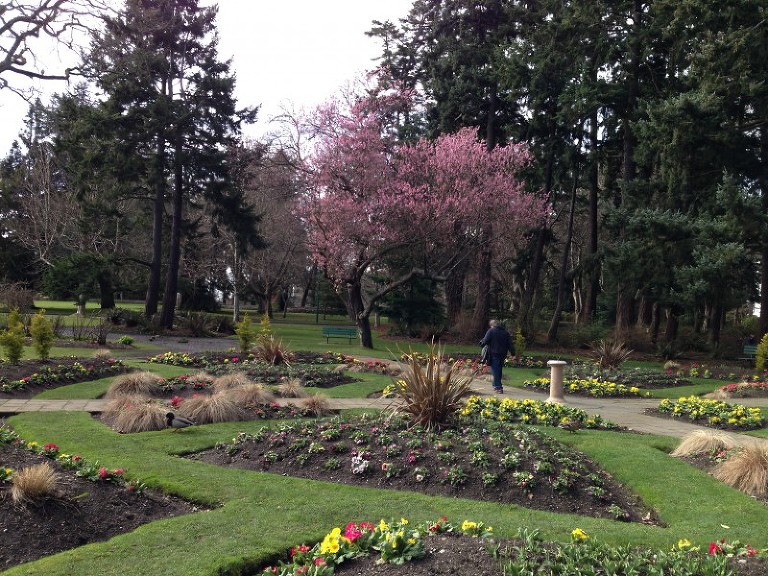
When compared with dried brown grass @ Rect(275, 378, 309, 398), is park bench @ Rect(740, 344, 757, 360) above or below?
above

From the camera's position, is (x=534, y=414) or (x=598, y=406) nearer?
(x=534, y=414)

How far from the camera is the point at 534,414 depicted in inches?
411

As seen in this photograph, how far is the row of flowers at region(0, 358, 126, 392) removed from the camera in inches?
464

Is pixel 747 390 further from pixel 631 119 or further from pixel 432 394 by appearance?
pixel 631 119

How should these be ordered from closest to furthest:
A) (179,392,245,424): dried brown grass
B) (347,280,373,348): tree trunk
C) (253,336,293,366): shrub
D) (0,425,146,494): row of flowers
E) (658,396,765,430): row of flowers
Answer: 1. (0,425,146,494): row of flowers
2. (179,392,245,424): dried brown grass
3. (658,396,765,430): row of flowers
4. (253,336,293,366): shrub
5. (347,280,373,348): tree trunk

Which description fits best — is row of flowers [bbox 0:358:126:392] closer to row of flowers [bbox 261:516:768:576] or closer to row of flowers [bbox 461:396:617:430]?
row of flowers [bbox 461:396:617:430]

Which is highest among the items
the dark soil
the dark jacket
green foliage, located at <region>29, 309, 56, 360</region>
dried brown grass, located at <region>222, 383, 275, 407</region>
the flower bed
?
the dark jacket

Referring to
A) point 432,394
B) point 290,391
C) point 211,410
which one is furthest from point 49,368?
point 432,394

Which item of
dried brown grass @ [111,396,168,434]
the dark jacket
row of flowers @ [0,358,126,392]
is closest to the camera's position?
dried brown grass @ [111,396,168,434]

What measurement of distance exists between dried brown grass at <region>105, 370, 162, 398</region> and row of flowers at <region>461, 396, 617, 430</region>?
5.52 meters

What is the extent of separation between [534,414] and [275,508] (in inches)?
222

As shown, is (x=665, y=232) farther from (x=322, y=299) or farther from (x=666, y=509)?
(x=322, y=299)

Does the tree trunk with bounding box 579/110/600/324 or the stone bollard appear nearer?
the stone bollard

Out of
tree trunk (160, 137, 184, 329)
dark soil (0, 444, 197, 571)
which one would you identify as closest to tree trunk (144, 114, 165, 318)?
tree trunk (160, 137, 184, 329)
